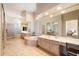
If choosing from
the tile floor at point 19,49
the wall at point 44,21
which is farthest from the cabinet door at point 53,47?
the wall at point 44,21

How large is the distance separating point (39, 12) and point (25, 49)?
859 mm

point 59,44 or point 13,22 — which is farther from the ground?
point 13,22

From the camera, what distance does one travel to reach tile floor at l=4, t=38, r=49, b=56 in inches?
87.1

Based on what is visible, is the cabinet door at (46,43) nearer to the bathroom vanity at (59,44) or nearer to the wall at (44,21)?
the bathroom vanity at (59,44)

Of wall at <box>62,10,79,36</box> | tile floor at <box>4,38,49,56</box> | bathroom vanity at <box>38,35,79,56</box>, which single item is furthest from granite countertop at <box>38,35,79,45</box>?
tile floor at <box>4,38,49,56</box>

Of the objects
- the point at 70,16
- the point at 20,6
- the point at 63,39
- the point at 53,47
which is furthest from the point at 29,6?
the point at 53,47

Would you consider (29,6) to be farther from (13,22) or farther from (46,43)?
(46,43)

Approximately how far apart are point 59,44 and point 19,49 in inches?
34.2

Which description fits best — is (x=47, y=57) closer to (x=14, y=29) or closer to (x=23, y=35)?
(x=23, y=35)

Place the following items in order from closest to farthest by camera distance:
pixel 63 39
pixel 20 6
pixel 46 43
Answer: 1. pixel 20 6
2. pixel 63 39
3. pixel 46 43

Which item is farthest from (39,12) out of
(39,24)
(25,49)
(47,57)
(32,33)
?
(47,57)

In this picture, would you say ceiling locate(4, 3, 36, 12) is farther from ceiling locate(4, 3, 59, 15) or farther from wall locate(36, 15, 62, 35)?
wall locate(36, 15, 62, 35)

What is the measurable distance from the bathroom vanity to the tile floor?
0.93ft

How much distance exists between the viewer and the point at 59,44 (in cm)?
245
